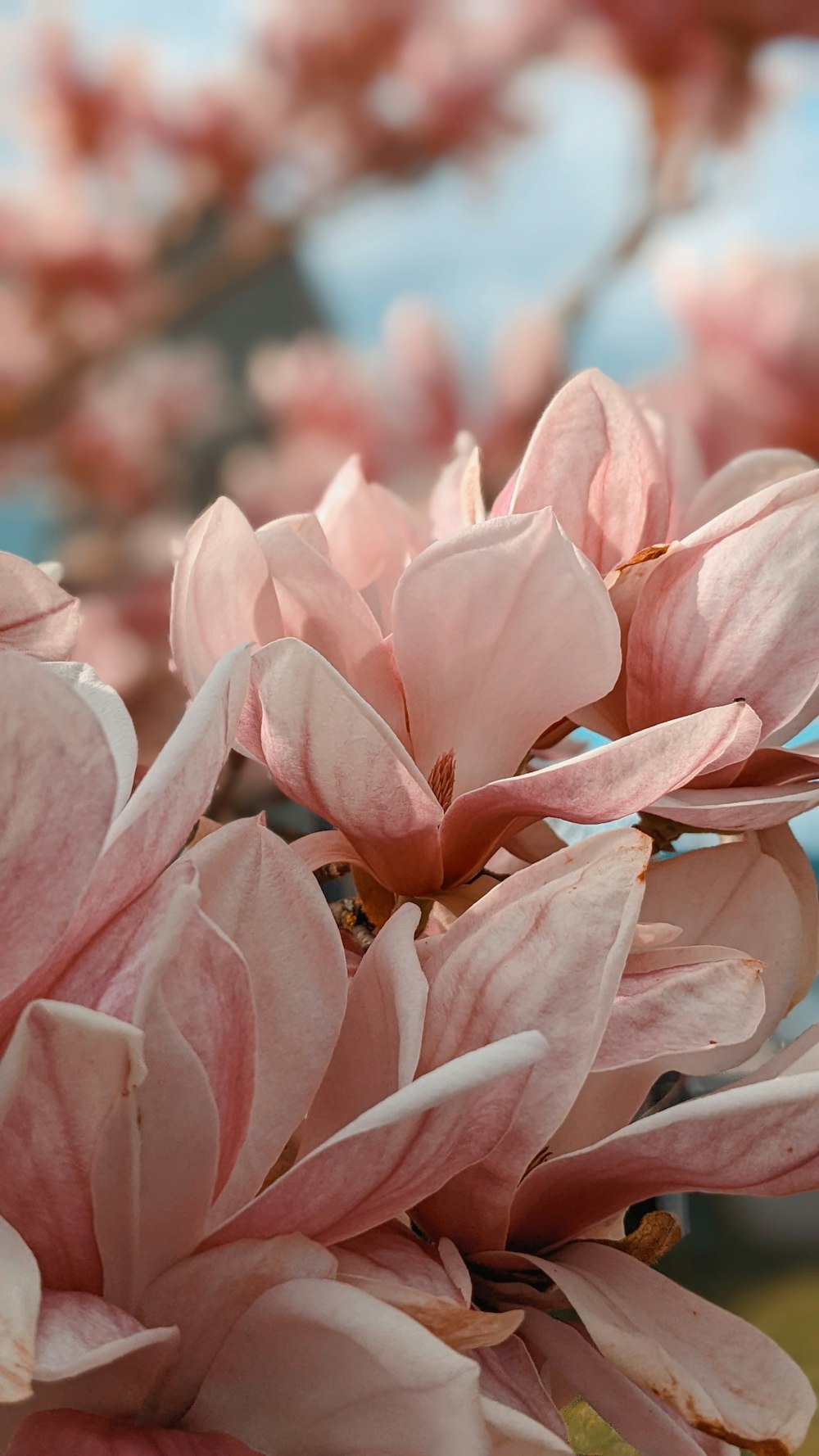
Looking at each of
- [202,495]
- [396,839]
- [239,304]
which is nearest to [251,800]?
[396,839]

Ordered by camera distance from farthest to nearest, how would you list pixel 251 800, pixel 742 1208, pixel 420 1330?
pixel 742 1208, pixel 251 800, pixel 420 1330

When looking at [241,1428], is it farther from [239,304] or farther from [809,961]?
[239,304]

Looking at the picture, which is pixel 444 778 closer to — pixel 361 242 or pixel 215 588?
pixel 215 588

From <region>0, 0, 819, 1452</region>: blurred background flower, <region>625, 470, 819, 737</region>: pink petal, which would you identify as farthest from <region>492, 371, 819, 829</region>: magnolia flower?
<region>0, 0, 819, 1452</region>: blurred background flower

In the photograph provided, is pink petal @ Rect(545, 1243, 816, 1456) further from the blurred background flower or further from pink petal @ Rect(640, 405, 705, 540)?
the blurred background flower

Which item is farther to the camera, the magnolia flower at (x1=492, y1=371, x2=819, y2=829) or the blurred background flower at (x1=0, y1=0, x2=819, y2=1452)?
the blurred background flower at (x1=0, y1=0, x2=819, y2=1452)

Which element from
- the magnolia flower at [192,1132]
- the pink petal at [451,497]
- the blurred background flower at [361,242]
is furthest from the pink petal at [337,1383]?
the blurred background flower at [361,242]

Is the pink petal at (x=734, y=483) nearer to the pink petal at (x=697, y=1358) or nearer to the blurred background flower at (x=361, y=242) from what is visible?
the pink petal at (x=697, y=1358)
